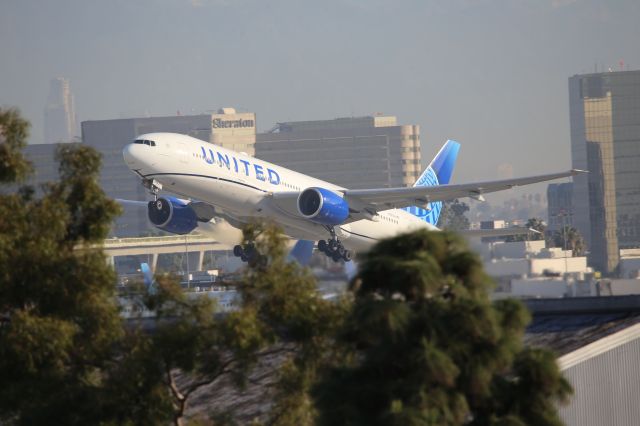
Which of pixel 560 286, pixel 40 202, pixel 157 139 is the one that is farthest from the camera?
pixel 157 139

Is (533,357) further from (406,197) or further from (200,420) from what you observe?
(406,197)

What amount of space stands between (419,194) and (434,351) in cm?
4354

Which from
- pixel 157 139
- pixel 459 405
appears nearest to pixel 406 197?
pixel 157 139

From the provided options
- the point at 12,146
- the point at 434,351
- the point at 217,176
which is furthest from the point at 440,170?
the point at 434,351

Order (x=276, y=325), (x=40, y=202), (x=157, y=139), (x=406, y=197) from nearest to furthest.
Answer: (x=276, y=325) < (x=40, y=202) < (x=157, y=139) < (x=406, y=197)

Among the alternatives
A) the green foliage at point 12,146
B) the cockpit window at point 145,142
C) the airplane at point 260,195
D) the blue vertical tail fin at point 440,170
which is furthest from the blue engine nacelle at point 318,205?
the green foliage at point 12,146

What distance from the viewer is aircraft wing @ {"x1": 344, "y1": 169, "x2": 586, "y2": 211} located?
6091cm

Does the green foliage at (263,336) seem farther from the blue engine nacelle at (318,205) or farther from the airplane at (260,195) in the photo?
the blue engine nacelle at (318,205)

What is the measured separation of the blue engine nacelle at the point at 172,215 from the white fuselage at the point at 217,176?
2.07 metres

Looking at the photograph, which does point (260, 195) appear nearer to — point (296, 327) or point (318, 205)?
point (318, 205)

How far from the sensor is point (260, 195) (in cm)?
5859

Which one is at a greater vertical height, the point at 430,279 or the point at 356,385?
the point at 430,279

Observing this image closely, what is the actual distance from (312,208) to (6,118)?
1372 inches

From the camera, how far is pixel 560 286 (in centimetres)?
2834
